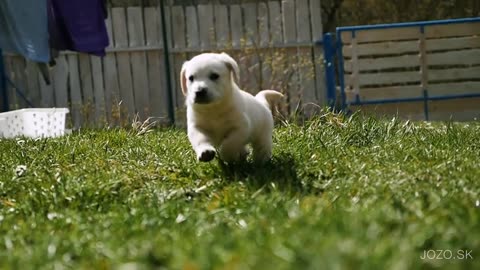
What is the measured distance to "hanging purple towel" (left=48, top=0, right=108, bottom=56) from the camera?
901cm

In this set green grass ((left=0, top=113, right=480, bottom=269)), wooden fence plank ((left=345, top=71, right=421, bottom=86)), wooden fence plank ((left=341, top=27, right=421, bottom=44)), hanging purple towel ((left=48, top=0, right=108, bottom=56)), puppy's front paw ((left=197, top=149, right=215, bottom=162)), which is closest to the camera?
green grass ((left=0, top=113, right=480, bottom=269))

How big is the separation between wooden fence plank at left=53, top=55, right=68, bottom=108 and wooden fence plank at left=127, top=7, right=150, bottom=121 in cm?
97

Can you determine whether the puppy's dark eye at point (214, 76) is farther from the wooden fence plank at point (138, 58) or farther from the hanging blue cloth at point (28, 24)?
the wooden fence plank at point (138, 58)

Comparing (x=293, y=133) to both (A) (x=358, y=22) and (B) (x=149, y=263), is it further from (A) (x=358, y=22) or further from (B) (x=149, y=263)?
(A) (x=358, y=22)

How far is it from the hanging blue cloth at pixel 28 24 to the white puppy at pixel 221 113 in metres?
4.77

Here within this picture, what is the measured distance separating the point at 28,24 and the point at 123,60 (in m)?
2.29

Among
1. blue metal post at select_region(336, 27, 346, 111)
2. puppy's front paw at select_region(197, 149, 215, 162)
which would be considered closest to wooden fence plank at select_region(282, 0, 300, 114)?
blue metal post at select_region(336, 27, 346, 111)

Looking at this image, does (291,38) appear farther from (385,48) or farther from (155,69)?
(155,69)

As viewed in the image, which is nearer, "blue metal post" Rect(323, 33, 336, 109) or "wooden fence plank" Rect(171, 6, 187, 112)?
"blue metal post" Rect(323, 33, 336, 109)

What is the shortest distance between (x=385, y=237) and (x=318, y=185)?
1325mm

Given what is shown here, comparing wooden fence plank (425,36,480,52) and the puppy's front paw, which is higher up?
wooden fence plank (425,36,480,52)

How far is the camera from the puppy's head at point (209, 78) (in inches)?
165

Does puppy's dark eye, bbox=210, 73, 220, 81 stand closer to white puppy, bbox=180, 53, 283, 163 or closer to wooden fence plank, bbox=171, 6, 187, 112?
white puppy, bbox=180, 53, 283, 163

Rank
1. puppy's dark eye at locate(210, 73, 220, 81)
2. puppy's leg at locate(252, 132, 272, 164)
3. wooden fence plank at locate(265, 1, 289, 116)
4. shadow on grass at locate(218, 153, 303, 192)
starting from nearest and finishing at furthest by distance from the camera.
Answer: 1. shadow on grass at locate(218, 153, 303, 192)
2. puppy's dark eye at locate(210, 73, 220, 81)
3. puppy's leg at locate(252, 132, 272, 164)
4. wooden fence plank at locate(265, 1, 289, 116)
